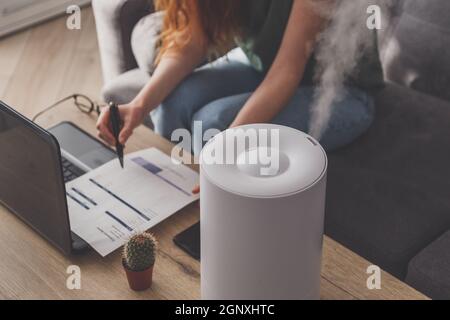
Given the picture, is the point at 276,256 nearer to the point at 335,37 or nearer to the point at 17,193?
the point at 17,193

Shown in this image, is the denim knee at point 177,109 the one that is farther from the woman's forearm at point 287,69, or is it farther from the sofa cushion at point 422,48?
the sofa cushion at point 422,48

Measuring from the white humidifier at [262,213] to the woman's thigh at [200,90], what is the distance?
0.74 metres

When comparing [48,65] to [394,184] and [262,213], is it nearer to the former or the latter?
[394,184]

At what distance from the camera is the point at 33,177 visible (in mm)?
1137

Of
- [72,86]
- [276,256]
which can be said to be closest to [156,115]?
[276,256]

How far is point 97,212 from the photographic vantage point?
1.28 m

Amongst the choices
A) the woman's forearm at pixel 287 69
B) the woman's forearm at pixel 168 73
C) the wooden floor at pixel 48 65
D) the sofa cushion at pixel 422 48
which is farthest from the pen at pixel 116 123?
the wooden floor at pixel 48 65

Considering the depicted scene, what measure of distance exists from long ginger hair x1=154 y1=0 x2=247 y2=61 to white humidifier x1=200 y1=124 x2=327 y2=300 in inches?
31.0

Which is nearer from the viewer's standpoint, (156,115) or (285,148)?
(285,148)

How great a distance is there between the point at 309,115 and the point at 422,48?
0.40 metres

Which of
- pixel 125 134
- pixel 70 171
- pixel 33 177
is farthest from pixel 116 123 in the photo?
pixel 33 177

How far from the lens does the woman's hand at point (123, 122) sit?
56.7 inches

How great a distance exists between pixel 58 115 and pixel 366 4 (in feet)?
2.66

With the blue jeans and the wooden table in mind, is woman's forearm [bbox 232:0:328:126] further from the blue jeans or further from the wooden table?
the wooden table
